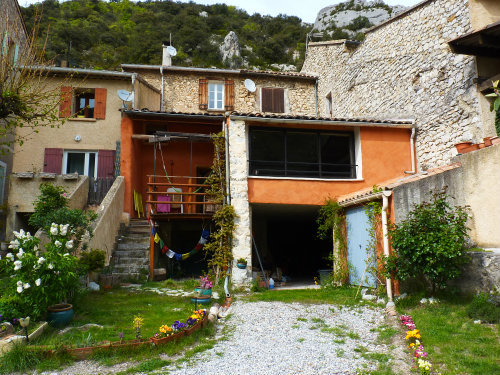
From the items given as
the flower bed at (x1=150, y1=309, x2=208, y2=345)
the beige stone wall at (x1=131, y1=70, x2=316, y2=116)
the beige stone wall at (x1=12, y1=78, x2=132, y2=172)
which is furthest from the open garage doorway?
the flower bed at (x1=150, y1=309, x2=208, y2=345)

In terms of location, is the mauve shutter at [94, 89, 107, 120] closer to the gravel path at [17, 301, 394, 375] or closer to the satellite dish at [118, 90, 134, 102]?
the satellite dish at [118, 90, 134, 102]

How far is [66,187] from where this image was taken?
13.0 m

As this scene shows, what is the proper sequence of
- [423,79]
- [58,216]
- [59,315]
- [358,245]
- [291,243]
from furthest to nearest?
[291,243], [423,79], [358,245], [58,216], [59,315]

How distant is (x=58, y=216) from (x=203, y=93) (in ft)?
35.7

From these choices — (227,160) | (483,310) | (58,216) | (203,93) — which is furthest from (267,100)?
(483,310)

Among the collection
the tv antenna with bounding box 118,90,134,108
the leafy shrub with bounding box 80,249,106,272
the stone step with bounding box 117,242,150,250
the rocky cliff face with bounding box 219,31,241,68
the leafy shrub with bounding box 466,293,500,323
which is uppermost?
the rocky cliff face with bounding box 219,31,241,68

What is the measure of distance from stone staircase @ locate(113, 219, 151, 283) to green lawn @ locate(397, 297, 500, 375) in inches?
274

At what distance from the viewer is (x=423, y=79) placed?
12516mm

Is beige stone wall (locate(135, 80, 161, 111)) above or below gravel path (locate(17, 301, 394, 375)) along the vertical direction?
above

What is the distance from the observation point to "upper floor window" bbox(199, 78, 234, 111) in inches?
720

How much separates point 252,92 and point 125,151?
7706 mm

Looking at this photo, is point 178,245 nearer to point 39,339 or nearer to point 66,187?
point 66,187

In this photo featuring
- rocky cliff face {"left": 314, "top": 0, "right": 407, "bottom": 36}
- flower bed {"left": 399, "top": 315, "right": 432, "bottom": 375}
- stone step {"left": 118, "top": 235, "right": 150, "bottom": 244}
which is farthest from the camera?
rocky cliff face {"left": 314, "top": 0, "right": 407, "bottom": 36}

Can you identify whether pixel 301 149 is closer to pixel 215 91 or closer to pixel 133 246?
pixel 215 91
